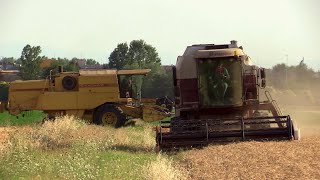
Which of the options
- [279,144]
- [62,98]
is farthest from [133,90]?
[279,144]

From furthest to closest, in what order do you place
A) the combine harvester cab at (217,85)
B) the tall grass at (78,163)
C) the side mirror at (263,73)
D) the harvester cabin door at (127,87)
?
1. the harvester cabin door at (127,87)
2. the side mirror at (263,73)
3. the combine harvester cab at (217,85)
4. the tall grass at (78,163)

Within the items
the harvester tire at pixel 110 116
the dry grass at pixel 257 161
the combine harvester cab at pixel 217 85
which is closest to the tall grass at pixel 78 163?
the dry grass at pixel 257 161

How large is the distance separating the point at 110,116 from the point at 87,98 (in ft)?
4.64

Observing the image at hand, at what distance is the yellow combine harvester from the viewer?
22438mm

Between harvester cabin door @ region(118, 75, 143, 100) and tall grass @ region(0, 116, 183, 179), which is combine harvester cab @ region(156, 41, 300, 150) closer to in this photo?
tall grass @ region(0, 116, 183, 179)

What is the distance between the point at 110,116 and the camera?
882 inches

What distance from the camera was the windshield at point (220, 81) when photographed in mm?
14766

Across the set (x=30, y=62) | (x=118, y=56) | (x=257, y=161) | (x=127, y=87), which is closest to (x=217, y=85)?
(x=257, y=161)

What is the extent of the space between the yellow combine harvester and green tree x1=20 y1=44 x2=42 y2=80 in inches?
2291

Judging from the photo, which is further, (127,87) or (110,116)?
(127,87)

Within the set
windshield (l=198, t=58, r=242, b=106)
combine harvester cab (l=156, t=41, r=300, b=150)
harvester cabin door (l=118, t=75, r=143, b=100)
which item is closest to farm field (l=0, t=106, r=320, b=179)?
combine harvester cab (l=156, t=41, r=300, b=150)

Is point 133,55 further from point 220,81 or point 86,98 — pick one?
point 220,81

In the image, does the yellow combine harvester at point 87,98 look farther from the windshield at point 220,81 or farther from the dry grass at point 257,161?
the dry grass at point 257,161

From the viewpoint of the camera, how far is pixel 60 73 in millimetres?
23312
